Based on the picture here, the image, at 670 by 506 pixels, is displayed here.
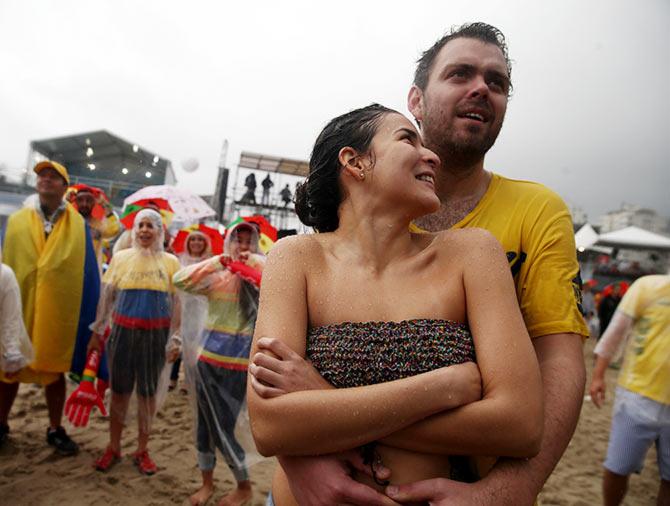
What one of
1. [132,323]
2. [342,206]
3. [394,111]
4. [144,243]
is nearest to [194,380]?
[132,323]

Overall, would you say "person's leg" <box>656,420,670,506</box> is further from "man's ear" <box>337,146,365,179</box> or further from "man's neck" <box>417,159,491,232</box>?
"man's ear" <box>337,146,365,179</box>

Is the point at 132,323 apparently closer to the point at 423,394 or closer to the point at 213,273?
the point at 213,273

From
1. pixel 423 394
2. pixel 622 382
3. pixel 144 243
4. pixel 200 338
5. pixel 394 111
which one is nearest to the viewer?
pixel 423 394

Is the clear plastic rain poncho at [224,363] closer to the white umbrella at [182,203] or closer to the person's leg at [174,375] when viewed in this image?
the person's leg at [174,375]

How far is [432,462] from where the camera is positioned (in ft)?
3.26

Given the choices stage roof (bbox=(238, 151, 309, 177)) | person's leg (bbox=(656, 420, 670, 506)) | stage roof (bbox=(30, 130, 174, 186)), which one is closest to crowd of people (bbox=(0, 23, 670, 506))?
person's leg (bbox=(656, 420, 670, 506))

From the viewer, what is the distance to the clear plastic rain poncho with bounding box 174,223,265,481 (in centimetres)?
317

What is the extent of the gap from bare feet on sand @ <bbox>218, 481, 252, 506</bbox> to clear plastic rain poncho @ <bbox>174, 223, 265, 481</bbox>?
0.08 metres

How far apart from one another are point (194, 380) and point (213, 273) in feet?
2.67

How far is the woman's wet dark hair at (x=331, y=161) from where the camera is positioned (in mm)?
1319

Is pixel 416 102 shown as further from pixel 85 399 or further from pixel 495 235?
pixel 85 399

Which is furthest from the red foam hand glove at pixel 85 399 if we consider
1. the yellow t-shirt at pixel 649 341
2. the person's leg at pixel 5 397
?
the yellow t-shirt at pixel 649 341

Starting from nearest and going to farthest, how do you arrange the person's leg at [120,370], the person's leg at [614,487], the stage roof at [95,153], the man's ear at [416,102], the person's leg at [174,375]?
the man's ear at [416,102] < the person's leg at [614,487] < the person's leg at [120,370] < the person's leg at [174,375] < the stage roof at [95,153]

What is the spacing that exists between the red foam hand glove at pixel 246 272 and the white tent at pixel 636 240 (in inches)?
585
